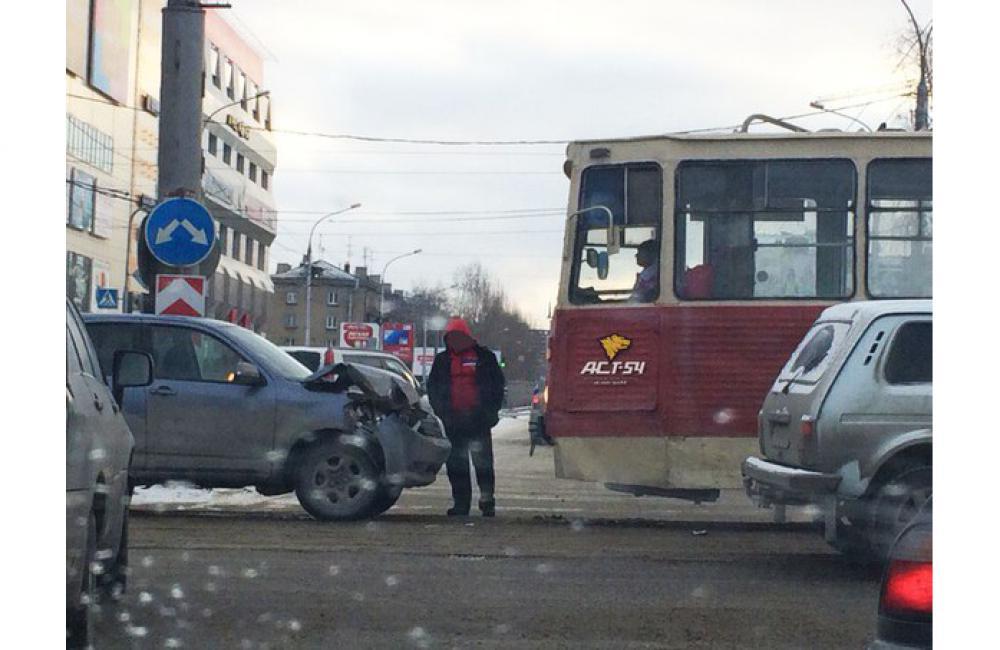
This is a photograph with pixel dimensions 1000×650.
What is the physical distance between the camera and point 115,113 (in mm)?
51500

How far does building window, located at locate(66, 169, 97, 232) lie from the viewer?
4672 centimetres

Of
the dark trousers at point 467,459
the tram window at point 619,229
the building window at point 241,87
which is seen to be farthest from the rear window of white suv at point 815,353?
the building window at point 241,87

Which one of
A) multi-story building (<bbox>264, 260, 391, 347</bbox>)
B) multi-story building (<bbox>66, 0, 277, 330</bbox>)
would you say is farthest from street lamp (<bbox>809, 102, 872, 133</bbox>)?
multi-story building (<bbox>264, 260, 391, 347</bbox>)

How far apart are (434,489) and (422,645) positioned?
37.6ft

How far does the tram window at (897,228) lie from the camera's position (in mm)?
14242

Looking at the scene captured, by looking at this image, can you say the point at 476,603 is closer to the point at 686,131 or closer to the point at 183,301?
the point at 686,131

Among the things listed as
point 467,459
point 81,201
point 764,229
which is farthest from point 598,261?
point 81,201

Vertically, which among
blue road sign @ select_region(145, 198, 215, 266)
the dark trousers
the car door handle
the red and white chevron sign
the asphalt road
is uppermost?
blue road sign @ select_region(145, 198, 215, 266)

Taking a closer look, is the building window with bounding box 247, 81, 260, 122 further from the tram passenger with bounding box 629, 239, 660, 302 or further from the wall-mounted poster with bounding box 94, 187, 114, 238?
the tram passenger with bounding box 629, 239, 660, 302

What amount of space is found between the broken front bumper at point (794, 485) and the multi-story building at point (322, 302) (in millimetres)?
94996

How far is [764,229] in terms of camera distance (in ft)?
47.0

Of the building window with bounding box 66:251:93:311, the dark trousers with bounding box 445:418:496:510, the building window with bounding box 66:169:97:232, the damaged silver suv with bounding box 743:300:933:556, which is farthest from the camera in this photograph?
the building window with bounding box 66:251:93:311

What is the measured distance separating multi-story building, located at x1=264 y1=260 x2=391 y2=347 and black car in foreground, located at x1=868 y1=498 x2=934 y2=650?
3982 inches

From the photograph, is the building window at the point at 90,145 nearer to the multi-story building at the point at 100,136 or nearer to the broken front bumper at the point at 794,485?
the multi-story building at the point at 100,136
